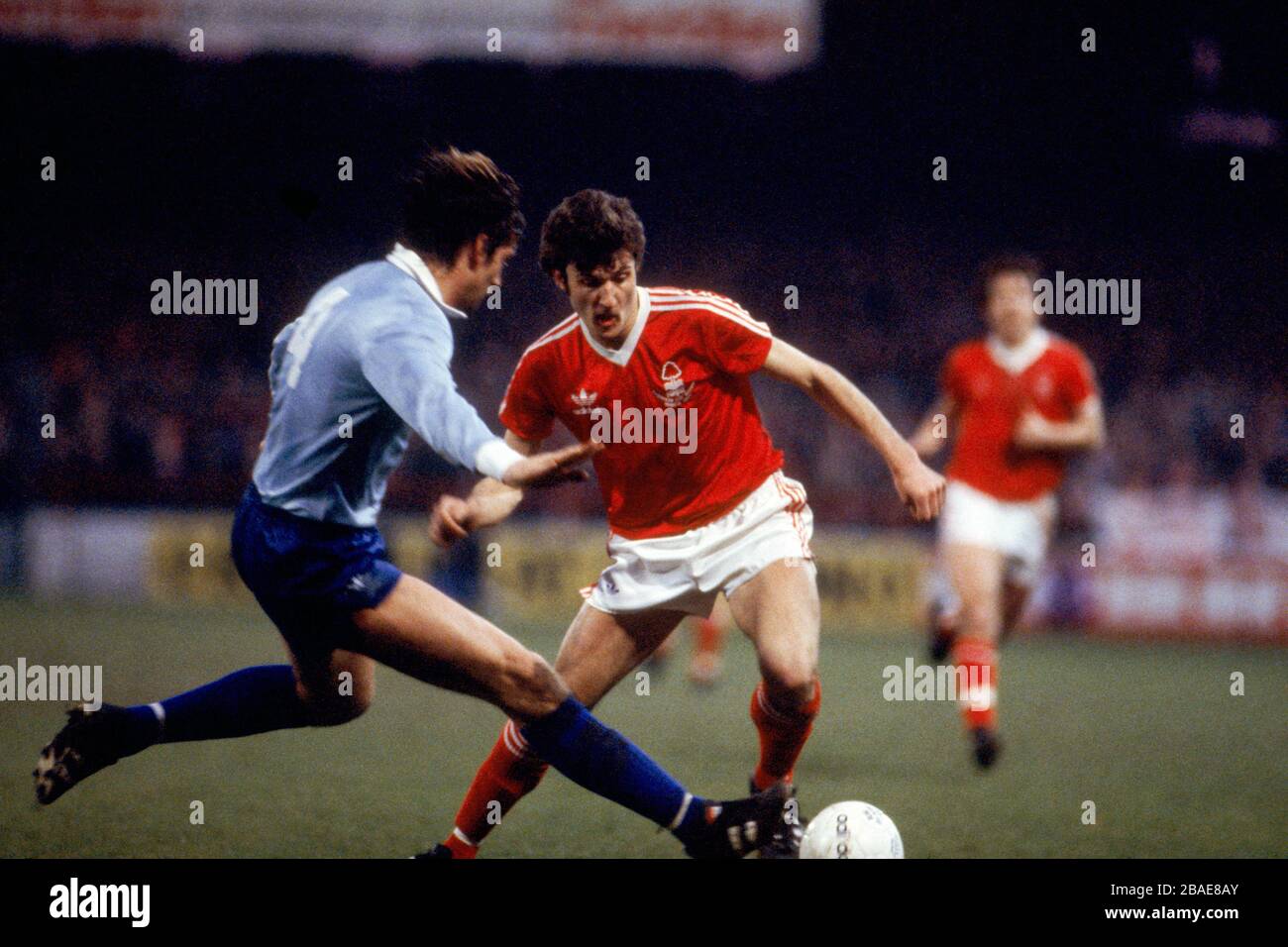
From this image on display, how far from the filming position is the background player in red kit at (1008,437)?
628 centimetres

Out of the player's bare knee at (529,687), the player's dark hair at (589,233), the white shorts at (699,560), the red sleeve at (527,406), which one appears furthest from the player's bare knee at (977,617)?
the player's bare knee at (529,687)

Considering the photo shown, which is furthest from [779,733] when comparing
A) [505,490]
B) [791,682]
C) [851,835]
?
[505,490]

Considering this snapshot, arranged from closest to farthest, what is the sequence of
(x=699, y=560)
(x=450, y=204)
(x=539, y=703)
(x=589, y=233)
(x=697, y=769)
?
(x=539, y=703) < (x=450, y=204) < (x=589, y=233) < (x=699, y=560) < (x=697, y=769)

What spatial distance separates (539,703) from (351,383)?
0.91m

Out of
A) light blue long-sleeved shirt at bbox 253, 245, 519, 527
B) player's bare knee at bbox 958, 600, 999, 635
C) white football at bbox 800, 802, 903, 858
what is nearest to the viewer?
light blue long-sleeved shirt at bbox 253, 245, 519, 527

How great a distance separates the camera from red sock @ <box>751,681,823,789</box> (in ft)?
13.6

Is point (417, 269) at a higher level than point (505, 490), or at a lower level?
higher

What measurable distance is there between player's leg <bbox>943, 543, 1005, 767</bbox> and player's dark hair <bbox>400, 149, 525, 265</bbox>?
10.1ft

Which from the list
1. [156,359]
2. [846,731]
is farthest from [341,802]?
[156,359]

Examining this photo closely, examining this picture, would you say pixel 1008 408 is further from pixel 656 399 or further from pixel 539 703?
pixel 539 703

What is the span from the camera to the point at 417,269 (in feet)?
11.9

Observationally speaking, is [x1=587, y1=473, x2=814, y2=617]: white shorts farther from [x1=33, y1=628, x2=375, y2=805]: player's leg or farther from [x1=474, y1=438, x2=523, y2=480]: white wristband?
[x1=474, y1=438, x2=523, y2=480]: white wristband

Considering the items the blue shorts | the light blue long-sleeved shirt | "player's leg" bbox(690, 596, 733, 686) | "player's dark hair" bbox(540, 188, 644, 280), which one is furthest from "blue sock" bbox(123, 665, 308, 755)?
"player's leg" bbox(690, 596, 733, 686)
